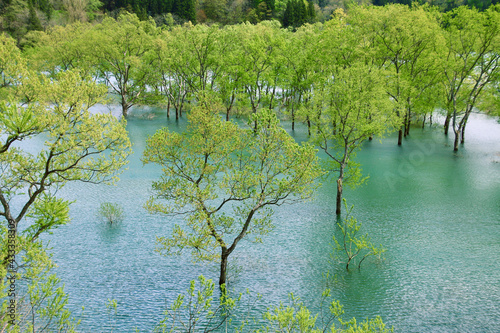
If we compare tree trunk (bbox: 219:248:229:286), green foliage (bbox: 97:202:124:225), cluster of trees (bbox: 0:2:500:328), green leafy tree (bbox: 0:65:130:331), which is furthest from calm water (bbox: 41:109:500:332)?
green leafy tree (bbox: 0:65:130:331)

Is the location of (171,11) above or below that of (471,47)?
above

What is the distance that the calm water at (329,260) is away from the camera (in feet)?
55.3

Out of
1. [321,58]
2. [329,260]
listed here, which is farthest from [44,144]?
[321,58]

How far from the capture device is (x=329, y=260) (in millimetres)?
20969

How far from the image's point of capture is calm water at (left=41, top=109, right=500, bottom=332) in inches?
664

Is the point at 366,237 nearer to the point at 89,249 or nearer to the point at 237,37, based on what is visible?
the point at 89,249

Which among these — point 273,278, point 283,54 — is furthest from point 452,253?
point 283,54

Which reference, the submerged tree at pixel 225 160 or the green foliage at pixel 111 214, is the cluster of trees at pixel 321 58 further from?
the green foliage at pixel 111 214

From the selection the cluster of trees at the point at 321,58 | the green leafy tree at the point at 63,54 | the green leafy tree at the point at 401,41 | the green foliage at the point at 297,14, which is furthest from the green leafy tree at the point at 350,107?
the green foliage at the point at 297,14

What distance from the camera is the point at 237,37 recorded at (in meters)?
51.7

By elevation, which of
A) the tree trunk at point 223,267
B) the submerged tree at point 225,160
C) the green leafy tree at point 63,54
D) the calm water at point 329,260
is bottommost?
the calm water at point 329,260

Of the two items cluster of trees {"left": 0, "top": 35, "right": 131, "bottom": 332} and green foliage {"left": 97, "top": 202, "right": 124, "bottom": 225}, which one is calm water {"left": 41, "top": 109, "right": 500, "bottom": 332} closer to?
green foliage {"left": 97, "top": 202, "right": 124, "bottom": 225}

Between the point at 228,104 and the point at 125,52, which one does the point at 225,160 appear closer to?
the point at 228,104

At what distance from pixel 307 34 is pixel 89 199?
112ft
